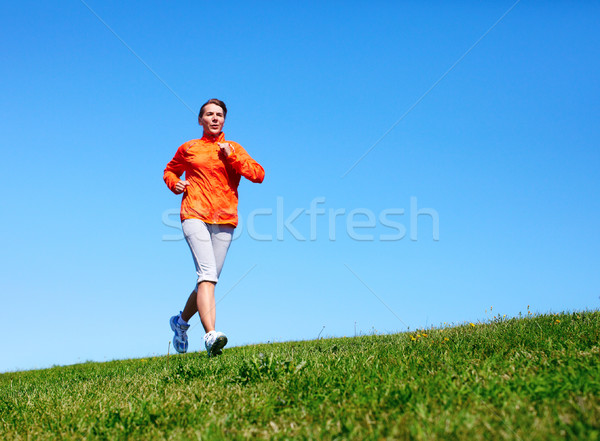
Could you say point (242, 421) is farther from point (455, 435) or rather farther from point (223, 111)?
point (223, 111)

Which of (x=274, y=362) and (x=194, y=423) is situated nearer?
(x=194, y=423)

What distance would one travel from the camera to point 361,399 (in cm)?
274

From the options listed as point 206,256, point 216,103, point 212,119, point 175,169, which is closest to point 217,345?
point 206,256

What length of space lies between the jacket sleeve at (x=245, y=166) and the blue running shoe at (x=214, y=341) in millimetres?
2083

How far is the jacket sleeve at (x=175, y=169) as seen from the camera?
6.66 m

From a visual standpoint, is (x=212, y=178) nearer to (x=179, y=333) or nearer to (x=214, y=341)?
(x=214, y=341)

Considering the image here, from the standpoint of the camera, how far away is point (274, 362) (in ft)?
12.2

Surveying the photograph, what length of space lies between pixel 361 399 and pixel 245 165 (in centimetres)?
419

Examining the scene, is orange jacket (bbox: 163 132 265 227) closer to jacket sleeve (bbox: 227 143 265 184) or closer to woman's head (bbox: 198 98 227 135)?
jacket sleeve (bbox: 227 143 265 184)

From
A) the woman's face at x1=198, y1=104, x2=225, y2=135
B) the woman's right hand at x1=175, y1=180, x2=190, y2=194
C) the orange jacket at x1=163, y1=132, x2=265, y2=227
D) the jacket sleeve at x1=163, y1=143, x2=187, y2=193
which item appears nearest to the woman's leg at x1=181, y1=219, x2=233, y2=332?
the orange jacket at x1=163, y1=132, x2=265, y2=227

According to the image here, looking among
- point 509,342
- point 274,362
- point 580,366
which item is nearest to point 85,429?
point 274,362

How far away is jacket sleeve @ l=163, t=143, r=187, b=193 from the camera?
6664 mm

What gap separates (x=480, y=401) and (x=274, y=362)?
169 centimetres

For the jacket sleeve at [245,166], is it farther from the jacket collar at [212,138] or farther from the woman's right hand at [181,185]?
the woman's right hand at [181,185]
